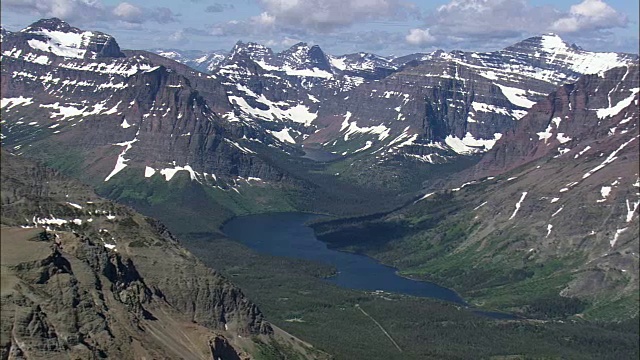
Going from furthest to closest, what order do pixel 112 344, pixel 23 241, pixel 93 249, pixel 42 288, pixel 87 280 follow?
pixel 93 249 < pixel 87 280 < pixel 112 344 < pixel 42 288 < pixel 23 241

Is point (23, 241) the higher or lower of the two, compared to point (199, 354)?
higher

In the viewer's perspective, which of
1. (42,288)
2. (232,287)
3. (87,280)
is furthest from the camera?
(232,287)

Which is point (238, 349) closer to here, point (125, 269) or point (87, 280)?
point (125, 269)

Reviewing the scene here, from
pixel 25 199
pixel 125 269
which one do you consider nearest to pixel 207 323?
pixel 125 269


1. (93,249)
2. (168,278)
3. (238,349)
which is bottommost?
(238,349)

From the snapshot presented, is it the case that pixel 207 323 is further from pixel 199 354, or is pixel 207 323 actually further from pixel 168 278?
pixel 199 354

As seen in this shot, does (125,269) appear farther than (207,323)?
No
